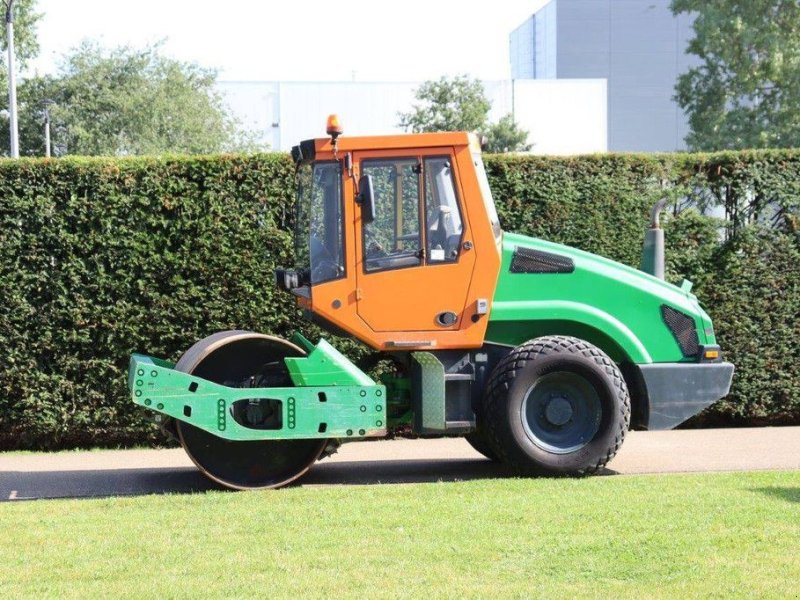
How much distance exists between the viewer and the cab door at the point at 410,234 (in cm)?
893

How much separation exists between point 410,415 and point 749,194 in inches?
205

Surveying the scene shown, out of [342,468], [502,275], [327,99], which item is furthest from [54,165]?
[327,99]

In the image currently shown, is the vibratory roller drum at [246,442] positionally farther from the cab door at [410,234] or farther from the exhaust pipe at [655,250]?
the exhaust pipe at [655,250]

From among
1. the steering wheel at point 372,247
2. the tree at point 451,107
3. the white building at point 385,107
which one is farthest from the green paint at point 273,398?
the white building at point 385,107

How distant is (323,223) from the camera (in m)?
9.07

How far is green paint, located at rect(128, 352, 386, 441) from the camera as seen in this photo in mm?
8672

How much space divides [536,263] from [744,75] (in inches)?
1022

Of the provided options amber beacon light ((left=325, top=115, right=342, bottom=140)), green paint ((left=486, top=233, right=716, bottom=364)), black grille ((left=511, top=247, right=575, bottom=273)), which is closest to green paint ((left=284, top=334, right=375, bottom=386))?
green paint ((left=486, top=233, right=716, bottom=364))

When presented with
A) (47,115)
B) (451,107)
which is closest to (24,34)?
(47,115)

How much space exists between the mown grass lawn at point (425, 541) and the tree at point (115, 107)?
112 ft

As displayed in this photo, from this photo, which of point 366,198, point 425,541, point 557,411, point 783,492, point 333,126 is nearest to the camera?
point 425,541

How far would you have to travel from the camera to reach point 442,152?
8.98m

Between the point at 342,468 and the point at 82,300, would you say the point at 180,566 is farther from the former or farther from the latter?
the point at 82,300

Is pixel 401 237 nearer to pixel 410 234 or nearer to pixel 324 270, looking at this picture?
pixel 410 234
